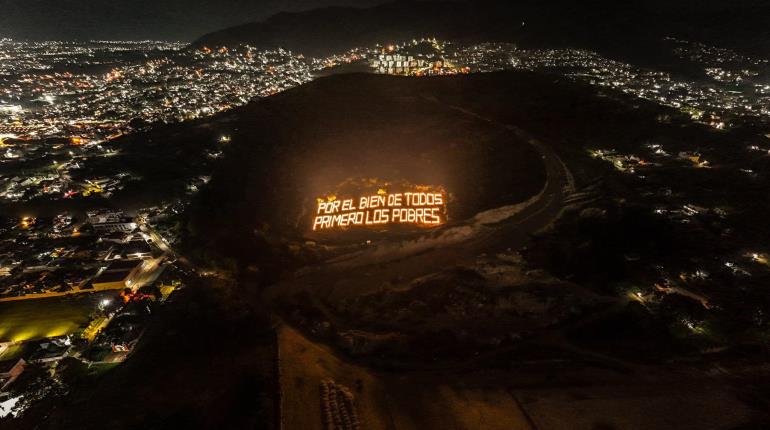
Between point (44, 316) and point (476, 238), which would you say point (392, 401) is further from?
point (44, 316)

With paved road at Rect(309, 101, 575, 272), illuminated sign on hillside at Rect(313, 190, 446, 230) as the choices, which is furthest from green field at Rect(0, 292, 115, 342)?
illuminated sign on hillside at Rect(313, 190, 446, 230)

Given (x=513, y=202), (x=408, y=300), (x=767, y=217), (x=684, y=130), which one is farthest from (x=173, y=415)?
(x=684, y=130)

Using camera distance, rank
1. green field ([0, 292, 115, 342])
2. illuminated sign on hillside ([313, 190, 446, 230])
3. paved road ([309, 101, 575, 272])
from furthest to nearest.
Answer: illuminated sign on hillside ([313, 190, 446, 230]) → paved road ([309, 101, 575, 272]) → green field ([0, 292, 115, 342])

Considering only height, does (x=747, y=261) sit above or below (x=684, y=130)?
below

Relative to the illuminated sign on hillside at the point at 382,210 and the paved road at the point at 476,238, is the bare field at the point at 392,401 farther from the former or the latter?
the illuminated sign on hillside at the point at 382,210

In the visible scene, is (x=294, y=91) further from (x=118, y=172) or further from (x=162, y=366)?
(x=162, y=366)

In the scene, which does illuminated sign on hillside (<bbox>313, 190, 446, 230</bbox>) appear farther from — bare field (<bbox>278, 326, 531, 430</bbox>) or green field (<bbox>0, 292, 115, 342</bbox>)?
green field (<bbox>0, 292, 115, 342</bbox>)

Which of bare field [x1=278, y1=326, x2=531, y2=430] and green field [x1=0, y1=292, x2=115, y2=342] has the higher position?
green field [x1=0, y1=292, x2=115, y2=342]

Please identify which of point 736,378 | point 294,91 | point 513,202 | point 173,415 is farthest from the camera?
point 294,91
